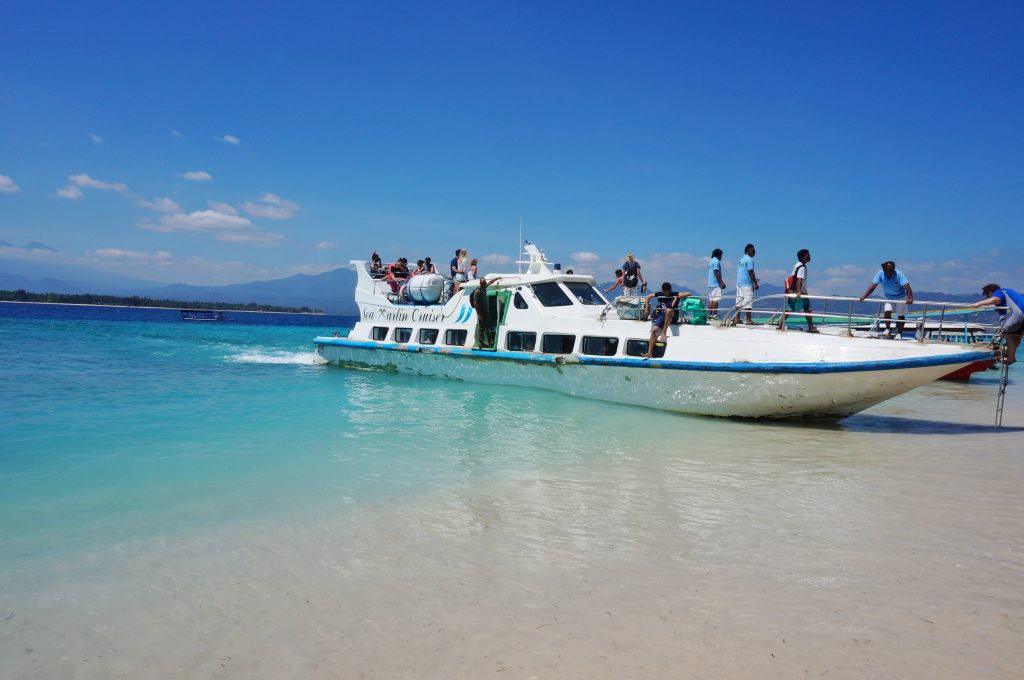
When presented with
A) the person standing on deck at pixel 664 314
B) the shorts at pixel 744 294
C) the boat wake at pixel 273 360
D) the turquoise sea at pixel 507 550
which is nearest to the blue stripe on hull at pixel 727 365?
the person standing on deck at pixel 664 314

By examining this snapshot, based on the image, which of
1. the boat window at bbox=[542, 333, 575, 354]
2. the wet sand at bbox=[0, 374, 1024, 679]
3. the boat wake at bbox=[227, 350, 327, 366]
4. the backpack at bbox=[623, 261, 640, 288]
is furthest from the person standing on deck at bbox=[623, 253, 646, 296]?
the boat wake at bbox=[227, 350, 327, 366]

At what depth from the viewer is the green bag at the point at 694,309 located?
43.8 feet

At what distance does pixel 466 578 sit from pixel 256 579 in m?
1.75

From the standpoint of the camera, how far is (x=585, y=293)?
16.2 metres

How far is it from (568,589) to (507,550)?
0.92 m

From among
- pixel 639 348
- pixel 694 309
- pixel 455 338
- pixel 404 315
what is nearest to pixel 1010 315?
pixel 694 309

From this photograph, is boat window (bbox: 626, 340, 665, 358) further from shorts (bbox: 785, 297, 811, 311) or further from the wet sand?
the wet sand

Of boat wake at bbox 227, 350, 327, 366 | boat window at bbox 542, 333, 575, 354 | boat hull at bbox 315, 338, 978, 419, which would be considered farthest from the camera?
boat wake at bbox 227, 350, 327, 366

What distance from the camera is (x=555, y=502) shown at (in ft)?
22.7

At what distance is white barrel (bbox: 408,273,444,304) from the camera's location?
62.4 feet

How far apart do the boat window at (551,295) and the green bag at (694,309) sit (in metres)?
3.33

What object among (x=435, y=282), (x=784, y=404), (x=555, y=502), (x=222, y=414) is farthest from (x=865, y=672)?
(x=435, y=282)

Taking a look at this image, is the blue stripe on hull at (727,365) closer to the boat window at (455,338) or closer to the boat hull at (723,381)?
the boat hull at (723,381)

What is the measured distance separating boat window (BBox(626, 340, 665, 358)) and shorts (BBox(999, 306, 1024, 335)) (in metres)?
5.91
